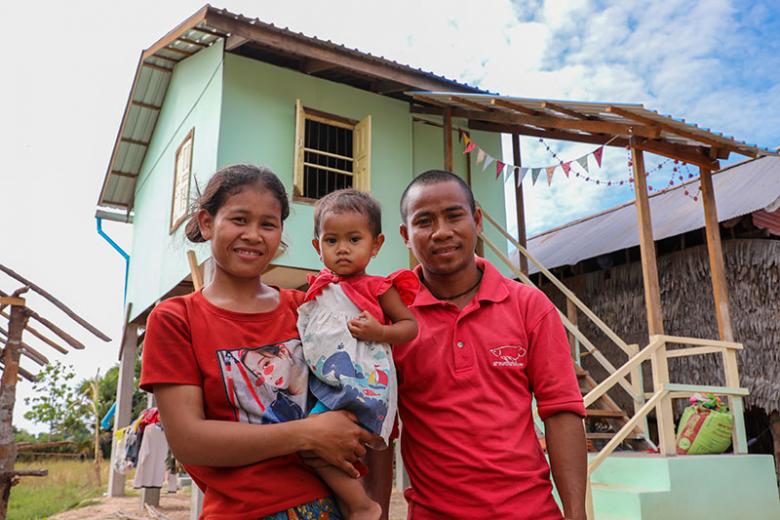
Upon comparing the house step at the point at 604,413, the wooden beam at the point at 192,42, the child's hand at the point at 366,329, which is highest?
the wooden beam at the point at 192,42

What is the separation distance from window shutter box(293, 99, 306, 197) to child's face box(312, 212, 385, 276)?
5.25 m

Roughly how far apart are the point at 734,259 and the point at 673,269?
2.99ft

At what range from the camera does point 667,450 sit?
209 inches

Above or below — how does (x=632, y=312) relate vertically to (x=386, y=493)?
above

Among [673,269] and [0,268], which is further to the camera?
[673,269]

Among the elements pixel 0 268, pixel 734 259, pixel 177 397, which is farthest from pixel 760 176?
pixel 0 268

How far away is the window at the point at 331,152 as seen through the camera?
296 inches

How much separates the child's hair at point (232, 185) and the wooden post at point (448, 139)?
17.7 feet

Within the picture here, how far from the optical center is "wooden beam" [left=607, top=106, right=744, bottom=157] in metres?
5.50

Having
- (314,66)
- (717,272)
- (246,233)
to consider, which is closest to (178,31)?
(314,66)

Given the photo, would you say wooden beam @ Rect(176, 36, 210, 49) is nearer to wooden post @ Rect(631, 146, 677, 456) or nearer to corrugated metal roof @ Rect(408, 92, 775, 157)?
corrugated metal roof @ Rect(408, 92, 775, 157)

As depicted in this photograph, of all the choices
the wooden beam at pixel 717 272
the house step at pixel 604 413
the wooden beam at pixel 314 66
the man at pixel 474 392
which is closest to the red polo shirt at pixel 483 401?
the man at pixel 474 392

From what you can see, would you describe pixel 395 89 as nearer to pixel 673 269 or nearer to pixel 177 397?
pixel 673 269

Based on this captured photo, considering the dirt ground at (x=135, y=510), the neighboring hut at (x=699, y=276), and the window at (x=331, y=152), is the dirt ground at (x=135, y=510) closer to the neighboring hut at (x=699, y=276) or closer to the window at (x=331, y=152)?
the window at (x=331, y=152)
